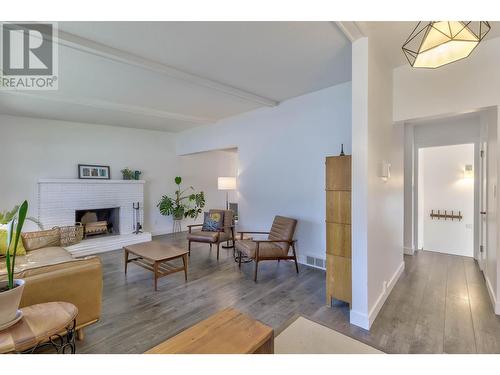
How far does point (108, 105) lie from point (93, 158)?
1926mm

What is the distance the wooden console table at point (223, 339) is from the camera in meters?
1.15

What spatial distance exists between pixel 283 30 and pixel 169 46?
118 cm

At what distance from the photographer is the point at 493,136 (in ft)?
8.59

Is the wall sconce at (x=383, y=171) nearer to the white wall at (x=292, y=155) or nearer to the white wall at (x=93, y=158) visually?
the white wall at (x=292, y=155)

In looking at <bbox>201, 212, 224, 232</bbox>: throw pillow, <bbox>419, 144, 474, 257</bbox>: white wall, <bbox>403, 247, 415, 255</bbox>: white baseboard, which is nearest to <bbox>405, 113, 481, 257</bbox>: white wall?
<bbox>403, 247, 415, 255</bbox>: white baseboard

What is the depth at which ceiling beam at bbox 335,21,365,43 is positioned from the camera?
2.07 metres

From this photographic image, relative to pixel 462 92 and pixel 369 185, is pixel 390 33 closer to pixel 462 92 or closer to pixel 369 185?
pixel 462 92

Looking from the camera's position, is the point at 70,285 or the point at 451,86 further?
the point at 451,86

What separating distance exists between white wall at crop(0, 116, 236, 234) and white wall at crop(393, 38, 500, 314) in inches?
218

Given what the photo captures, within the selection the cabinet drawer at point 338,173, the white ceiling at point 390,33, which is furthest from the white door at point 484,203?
the cabinet drawer at point 338,173

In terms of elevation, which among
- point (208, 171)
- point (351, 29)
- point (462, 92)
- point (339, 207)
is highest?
point (351, 29)

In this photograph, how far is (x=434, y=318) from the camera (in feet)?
7.78

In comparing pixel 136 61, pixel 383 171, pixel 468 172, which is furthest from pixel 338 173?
pixel 468 172
